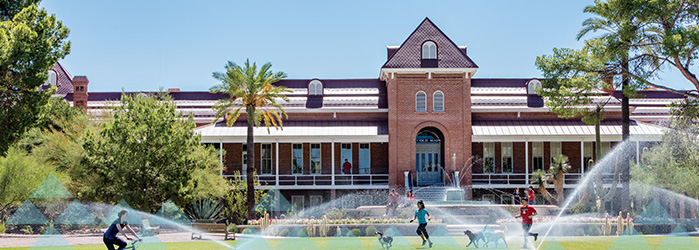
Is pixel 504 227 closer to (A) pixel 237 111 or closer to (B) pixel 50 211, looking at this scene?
(A) pixel 237 111

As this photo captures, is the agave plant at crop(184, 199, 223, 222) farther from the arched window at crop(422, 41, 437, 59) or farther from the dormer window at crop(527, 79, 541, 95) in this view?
the dormer window at crop(527, 79, 541, 95)

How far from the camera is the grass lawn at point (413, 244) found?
1966 cm

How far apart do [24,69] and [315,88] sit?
22.1 m

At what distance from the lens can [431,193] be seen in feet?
120

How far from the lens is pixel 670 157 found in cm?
3155

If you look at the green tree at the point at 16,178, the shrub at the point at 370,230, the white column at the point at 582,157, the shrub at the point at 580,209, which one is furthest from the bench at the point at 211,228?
the white column at the point at 582,157

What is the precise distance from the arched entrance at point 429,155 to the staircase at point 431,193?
3122 mm

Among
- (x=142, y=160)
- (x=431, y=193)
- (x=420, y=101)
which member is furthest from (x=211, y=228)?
(x=420, y=101)

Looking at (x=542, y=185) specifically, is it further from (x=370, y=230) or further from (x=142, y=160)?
(x=142, y=160)

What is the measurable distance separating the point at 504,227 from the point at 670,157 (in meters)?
11.6

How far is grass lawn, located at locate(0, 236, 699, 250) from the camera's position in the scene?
19656 mm

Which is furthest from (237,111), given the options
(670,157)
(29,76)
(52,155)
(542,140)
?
(670,157)

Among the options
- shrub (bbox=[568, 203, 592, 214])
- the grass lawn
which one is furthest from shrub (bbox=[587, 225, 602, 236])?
shrub (bbox=[568, 203, 592, 214])

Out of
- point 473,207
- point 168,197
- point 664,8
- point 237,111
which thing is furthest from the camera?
point 237,111
